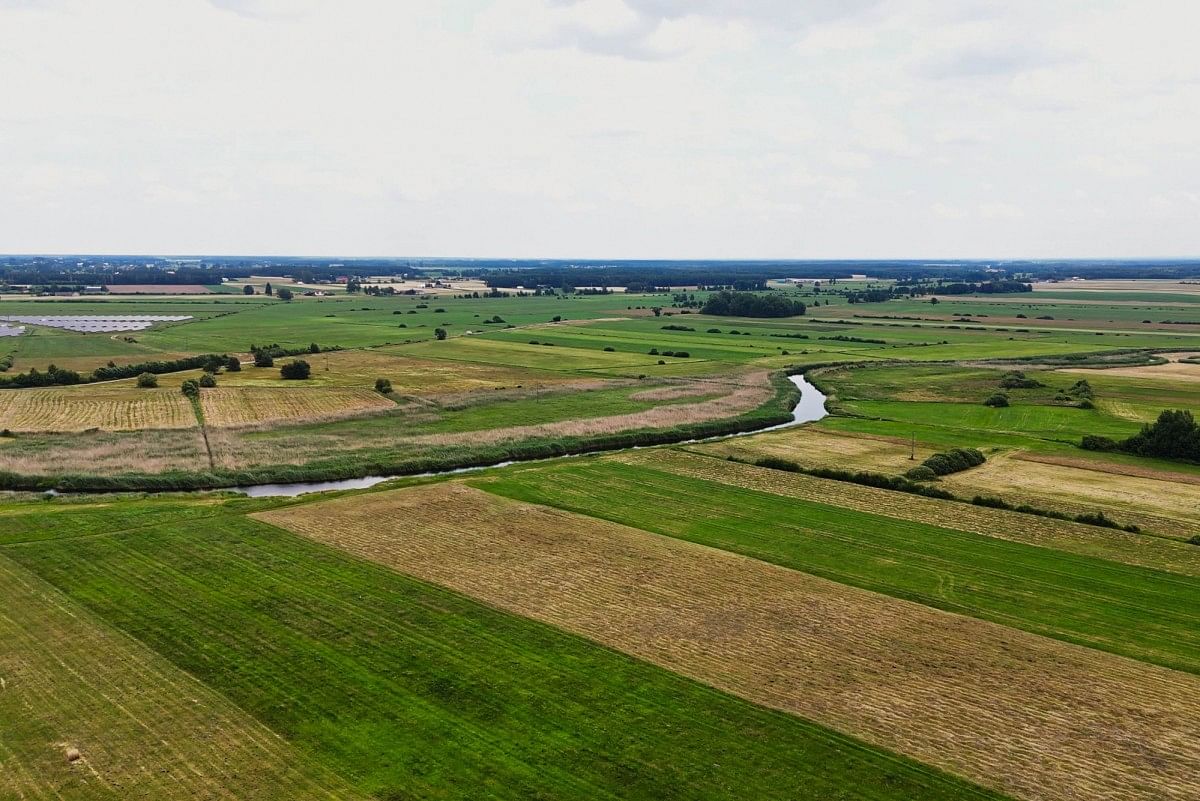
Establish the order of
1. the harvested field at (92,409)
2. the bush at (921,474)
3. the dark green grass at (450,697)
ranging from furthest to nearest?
the harvested field at (92,409) → the bush at (921,474) → the dark green grass at (450,697)

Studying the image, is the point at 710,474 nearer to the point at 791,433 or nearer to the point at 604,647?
the point at 791,433

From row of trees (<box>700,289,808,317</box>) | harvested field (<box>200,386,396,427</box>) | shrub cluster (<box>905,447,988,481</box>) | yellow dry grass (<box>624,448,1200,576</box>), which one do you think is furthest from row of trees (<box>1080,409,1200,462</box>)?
row of trees (<box>700,289,808,317</box>)

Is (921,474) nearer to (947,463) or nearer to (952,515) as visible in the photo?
(947,463)

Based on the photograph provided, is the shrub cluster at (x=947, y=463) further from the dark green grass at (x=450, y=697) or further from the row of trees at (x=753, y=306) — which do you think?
the row of trees at (x=753, y=306)

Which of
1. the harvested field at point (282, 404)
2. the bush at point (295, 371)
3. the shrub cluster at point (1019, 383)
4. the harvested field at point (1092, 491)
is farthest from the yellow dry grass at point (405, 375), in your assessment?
the harvested field at point (1092, 491)

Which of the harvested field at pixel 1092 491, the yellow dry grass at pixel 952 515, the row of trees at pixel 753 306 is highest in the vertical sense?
the row of trees at pixel 753 306

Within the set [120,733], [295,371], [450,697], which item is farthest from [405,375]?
[120,733]
